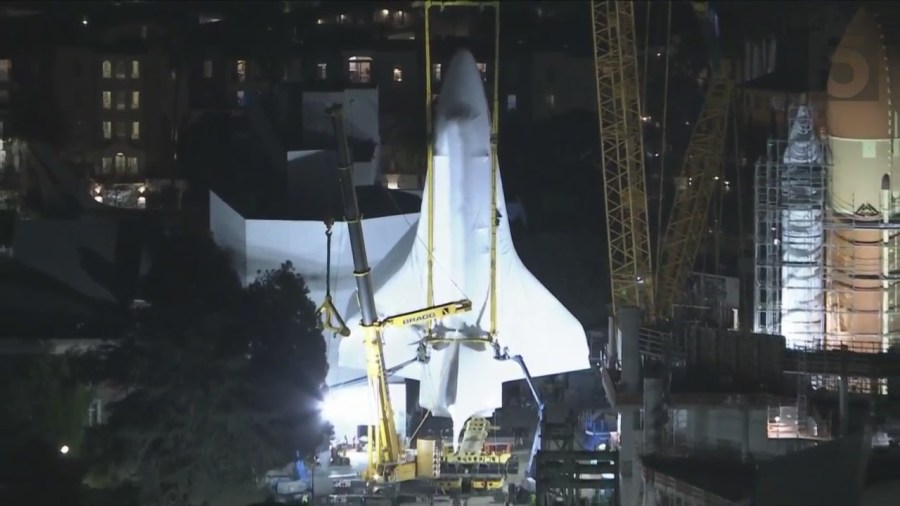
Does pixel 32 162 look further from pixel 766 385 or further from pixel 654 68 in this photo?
pixel 766 385

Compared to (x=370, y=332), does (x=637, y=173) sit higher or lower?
higher

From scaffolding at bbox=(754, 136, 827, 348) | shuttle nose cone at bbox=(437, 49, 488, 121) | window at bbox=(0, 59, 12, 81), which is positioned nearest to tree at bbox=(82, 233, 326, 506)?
shuttle nose cone at bbox=(437, 49, 488, 121)

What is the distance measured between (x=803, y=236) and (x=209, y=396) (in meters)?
9.37

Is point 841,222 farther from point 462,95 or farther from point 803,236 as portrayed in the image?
point 462,95

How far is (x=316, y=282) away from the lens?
92.4 feet

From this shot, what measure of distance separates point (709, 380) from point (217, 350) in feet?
22.6

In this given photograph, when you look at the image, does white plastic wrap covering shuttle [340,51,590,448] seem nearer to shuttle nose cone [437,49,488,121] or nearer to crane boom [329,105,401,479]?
shuttle nose cone [437,49,488,121]

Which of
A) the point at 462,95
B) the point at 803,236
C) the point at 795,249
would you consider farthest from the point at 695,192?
the point at 462,95

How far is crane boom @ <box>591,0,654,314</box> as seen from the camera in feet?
89.2

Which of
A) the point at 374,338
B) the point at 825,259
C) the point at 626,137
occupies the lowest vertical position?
the point at 374,338

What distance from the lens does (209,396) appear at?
72.3 ft

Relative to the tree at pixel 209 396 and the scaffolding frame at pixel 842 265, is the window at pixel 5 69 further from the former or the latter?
the scaffolding frame at pixel 842 265

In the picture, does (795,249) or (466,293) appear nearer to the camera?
(795,249)

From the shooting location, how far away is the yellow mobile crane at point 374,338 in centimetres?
2367
